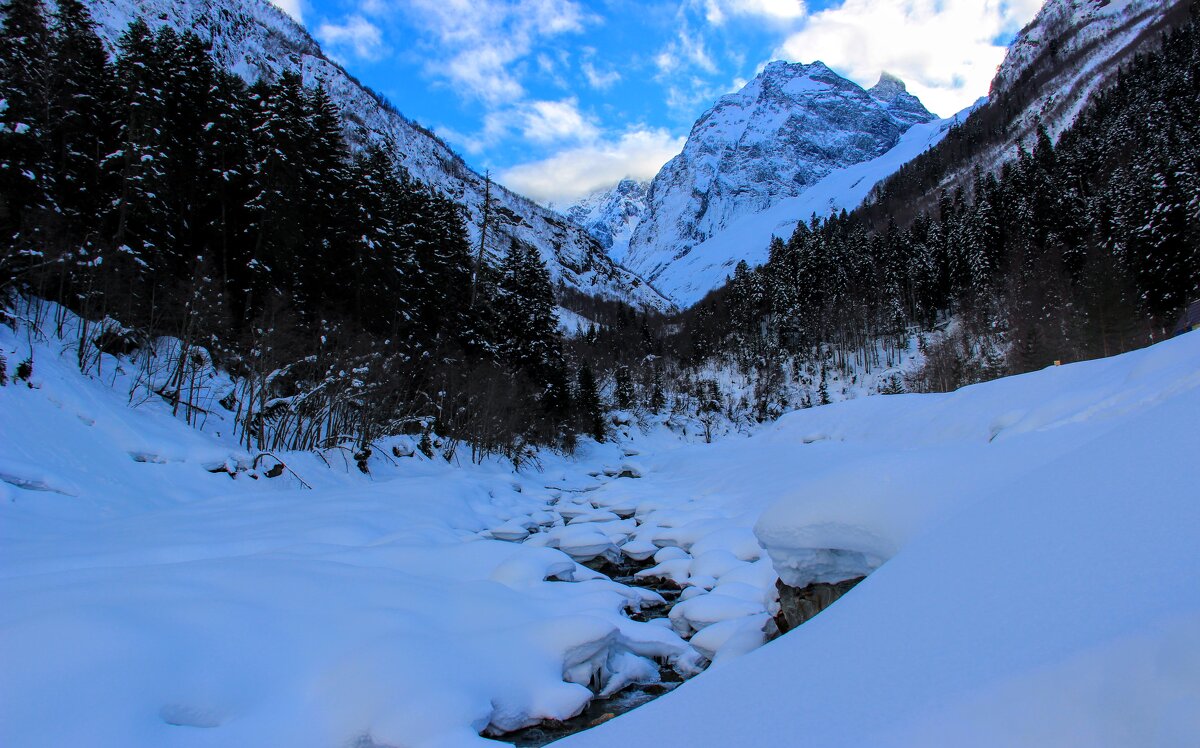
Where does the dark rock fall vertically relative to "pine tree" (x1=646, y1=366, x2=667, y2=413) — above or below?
below

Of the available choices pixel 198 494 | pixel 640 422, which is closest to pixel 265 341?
pixel 198 494

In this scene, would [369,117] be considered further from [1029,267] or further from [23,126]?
[1029,267]

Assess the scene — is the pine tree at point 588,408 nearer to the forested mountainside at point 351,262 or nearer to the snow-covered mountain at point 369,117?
the forested mountainside at point 351,262

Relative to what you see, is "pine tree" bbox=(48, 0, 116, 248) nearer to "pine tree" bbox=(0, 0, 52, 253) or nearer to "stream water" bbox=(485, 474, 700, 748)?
"pine tree" bbox=(0, 0, 52, 253)

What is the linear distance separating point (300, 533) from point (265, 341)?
932cm

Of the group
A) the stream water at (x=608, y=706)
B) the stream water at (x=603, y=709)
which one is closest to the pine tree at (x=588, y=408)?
the stream water at (x=608, y=706)

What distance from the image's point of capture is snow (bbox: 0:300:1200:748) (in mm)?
1703

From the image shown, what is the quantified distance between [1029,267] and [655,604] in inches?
2387

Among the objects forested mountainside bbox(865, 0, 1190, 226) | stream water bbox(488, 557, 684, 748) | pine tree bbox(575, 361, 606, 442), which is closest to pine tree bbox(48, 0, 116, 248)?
stream water bbox(488, 557, 684, 748)

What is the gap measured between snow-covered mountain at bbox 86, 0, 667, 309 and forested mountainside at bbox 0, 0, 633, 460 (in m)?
40.4

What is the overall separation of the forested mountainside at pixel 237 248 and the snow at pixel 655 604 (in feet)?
22.6

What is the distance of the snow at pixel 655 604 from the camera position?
1703 mm

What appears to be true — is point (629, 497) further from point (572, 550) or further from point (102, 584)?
point (102, 584)

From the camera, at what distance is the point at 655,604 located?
7.70 metres
